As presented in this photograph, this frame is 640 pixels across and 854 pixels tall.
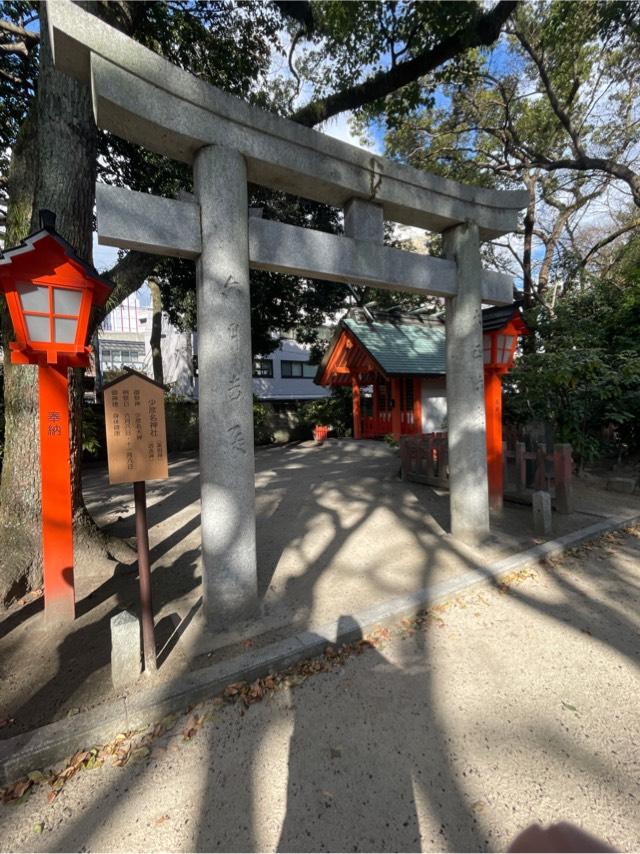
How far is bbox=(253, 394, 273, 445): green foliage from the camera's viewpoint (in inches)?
722

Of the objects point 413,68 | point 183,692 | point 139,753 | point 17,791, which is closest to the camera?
point 17,791

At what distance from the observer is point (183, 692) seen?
8.72 feet

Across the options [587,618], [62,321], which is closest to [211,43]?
[62,321]

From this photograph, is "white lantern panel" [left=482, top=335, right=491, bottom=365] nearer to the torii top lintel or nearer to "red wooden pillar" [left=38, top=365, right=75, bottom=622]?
the torii top lintel

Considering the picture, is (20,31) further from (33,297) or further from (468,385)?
(468,385)

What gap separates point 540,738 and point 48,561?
3.87 meters

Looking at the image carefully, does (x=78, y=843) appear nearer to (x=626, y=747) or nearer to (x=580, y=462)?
(x=626, y=747)

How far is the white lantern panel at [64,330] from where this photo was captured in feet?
10.5

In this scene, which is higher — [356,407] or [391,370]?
[391,370]

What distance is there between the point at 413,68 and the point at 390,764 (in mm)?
9259

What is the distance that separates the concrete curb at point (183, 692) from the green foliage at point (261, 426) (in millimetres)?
14891

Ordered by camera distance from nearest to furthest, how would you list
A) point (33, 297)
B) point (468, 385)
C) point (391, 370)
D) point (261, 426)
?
point (33, 297)
point (468, 385)
point (391, 370)
point (261, 426)

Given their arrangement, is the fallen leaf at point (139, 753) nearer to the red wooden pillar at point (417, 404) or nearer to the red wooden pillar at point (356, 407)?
the red wooden pillar at point (417, 404)

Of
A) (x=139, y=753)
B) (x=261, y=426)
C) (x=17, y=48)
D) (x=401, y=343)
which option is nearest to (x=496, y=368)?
(x=139, y=753)
